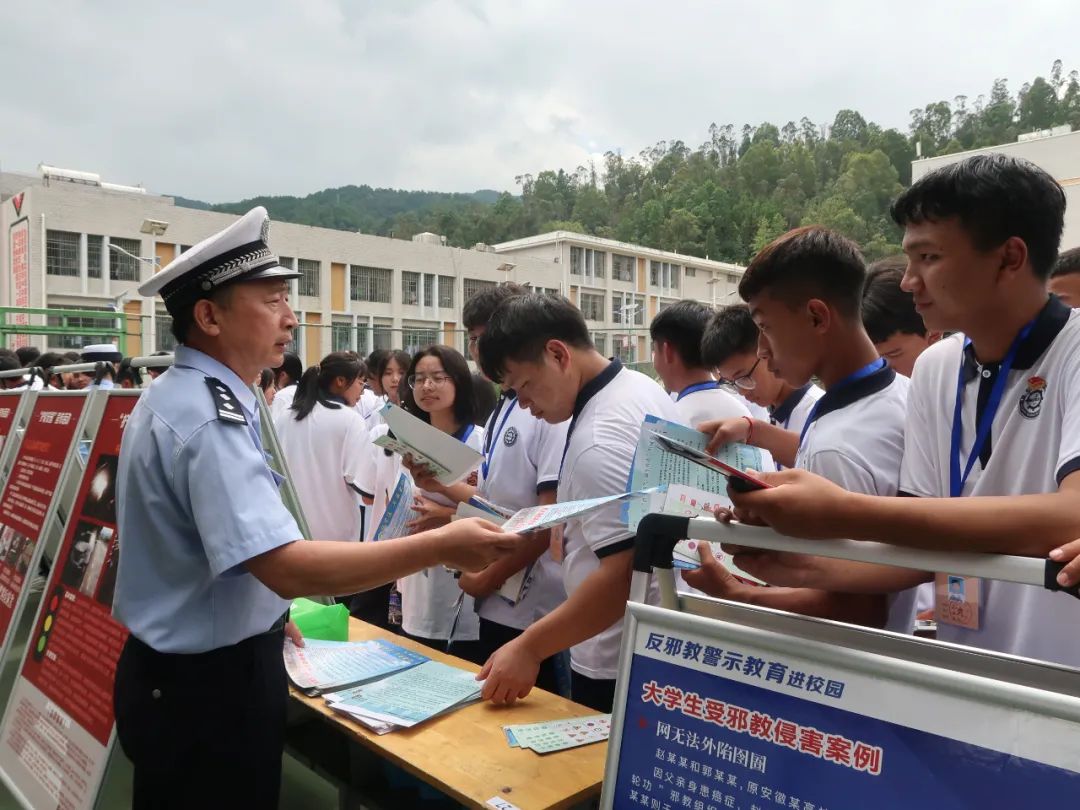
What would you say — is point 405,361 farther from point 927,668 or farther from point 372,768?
point 927,668

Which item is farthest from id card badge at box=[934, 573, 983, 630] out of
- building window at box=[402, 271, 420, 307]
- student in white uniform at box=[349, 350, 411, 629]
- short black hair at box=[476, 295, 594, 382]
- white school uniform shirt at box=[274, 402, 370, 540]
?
building window at box=[402, 271, 420, 307]

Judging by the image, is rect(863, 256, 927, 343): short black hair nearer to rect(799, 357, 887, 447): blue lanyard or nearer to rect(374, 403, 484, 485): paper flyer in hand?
rect(799, 357, 887, 447): blue lanyard

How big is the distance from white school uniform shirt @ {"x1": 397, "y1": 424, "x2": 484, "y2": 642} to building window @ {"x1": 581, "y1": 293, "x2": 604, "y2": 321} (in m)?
35.5

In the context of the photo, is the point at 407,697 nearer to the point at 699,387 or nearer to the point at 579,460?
the point at 579,460

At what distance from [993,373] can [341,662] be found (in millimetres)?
1757

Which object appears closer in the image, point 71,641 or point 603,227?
point 71,641

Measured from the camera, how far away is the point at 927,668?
82 cm

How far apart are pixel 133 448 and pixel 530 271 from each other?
34707 millimetres

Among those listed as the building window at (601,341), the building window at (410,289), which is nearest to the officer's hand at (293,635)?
the building window at (601,341)

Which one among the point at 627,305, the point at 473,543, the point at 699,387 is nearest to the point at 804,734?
the point at 473,543

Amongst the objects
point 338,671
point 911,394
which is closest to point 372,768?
point 338,671

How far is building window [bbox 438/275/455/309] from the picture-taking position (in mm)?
33562

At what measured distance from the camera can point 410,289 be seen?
107 ft

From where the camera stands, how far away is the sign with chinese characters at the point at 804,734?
0.77 meters
